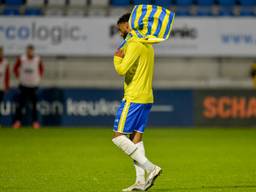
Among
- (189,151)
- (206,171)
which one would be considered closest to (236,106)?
(189,151)

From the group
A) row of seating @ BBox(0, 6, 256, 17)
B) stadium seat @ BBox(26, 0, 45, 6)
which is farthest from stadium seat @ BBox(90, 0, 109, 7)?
stadium seat @ BBox(26, 0, 45, 6)

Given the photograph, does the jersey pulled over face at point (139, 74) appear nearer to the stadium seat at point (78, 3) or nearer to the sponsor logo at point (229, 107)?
the sponsor logo at point (229, 107)

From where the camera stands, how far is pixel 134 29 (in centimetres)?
875

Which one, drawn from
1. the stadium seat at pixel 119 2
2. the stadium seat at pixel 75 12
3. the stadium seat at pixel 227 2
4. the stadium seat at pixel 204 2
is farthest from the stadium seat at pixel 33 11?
the stadium seat at pixel 227 2

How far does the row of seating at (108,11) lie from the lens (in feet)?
78.8

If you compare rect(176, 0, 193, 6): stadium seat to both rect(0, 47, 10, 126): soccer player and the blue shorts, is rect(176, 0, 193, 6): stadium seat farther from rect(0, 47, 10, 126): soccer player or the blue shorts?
the blue shorts

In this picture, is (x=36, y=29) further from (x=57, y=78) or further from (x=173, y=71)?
(x=173, y=71)

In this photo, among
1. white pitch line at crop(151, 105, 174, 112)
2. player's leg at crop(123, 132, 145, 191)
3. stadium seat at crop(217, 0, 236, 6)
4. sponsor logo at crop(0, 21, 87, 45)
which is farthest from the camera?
stadium seat at crop(217, 0, 236, 6)

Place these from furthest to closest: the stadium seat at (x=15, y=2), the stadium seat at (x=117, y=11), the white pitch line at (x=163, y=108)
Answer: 1. the stadium seat at (x=15, y=2)
2. the stadium seat at (x=117, y=11)
3. the white pitch line at (x=163, y=108)

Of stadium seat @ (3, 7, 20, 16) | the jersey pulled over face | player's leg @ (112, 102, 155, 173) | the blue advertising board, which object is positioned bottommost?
the blue advertising board

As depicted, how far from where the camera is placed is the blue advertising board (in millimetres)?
21969

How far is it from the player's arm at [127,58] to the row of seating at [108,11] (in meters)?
15.2

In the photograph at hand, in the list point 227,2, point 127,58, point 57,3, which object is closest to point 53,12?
point 57,3

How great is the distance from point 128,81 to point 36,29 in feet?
49.1
